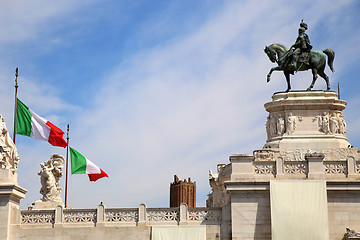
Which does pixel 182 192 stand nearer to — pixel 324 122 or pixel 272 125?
pixel 272 125

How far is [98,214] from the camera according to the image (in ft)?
124

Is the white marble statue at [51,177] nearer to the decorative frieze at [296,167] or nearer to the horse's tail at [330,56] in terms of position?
the decorative frieze at [296,167]

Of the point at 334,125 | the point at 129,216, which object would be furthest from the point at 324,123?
the point at 129,216

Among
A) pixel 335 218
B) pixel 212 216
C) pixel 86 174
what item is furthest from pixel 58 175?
pixel 335 218

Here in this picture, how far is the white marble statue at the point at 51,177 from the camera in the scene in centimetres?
4062

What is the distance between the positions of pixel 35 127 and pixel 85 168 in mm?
4267

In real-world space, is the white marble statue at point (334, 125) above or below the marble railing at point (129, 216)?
above

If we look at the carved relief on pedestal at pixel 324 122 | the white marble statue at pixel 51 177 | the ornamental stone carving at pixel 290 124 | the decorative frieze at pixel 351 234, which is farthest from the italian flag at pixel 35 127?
the decorative frieze at pixel 351 234

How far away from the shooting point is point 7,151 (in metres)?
38.7

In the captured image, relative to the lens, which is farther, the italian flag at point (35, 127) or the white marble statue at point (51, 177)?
the italian flag at point (35, 127)

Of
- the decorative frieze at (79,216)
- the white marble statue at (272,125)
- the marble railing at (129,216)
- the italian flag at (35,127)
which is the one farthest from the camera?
the white marble statue at (272,125)

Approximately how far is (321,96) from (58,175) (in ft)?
58.4

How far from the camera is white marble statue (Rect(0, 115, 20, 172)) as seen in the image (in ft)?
126

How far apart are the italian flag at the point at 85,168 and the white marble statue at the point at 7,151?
178 inches
